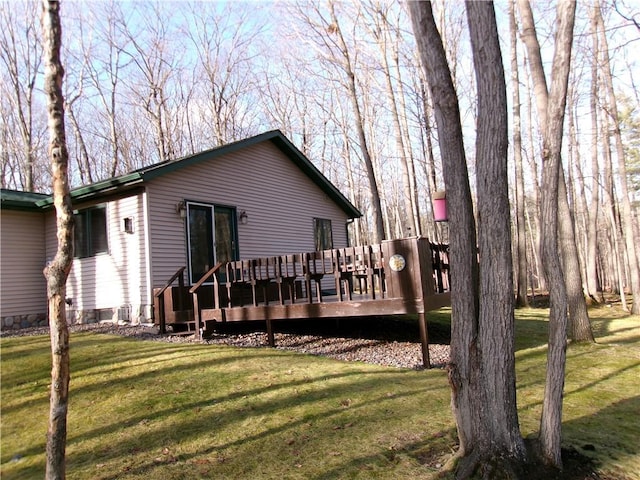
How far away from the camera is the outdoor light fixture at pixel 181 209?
8.90 metres

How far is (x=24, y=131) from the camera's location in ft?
62.5

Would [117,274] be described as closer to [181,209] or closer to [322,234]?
[181,209]

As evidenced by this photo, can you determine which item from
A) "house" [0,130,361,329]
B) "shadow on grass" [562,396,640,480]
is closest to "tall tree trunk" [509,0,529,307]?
"house" [0,130,361,329]

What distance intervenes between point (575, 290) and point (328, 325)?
14.5ft

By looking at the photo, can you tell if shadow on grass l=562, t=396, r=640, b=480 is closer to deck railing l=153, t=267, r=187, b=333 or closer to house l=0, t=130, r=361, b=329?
deck railing l=153, t=267, r=187, b=333

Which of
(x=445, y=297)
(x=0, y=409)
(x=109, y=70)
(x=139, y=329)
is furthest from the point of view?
(x=109, y=70)

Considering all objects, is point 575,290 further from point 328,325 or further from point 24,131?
point 24,131

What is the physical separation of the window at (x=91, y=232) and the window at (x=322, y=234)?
578 centimetres

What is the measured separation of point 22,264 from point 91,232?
1896 millimetres

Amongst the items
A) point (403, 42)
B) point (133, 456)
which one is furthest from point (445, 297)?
point (403, 42)

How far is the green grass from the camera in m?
2.97

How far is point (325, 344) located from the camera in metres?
7.25

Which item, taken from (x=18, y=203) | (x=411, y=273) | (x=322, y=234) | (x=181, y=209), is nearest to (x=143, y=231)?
(x=181, y=209)

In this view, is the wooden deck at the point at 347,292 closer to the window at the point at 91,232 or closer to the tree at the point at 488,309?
the window at the point at 91,232
